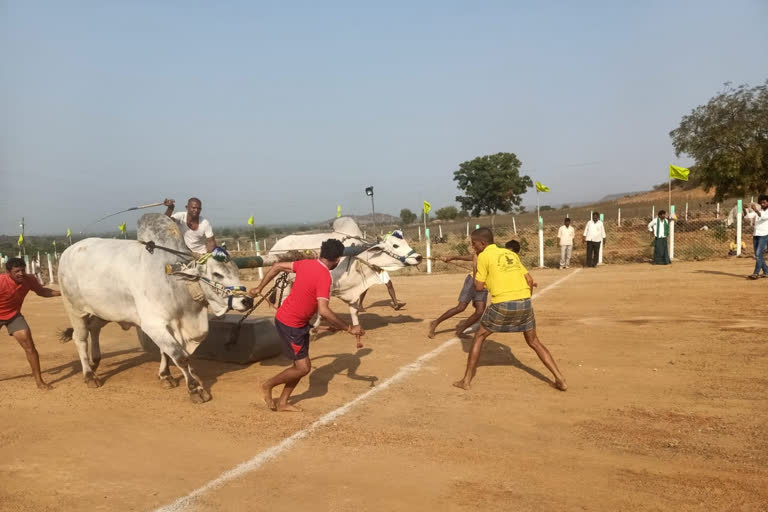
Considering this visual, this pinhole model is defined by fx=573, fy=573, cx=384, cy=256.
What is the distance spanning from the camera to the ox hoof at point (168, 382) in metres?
7.40

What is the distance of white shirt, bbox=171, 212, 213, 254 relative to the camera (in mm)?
8336

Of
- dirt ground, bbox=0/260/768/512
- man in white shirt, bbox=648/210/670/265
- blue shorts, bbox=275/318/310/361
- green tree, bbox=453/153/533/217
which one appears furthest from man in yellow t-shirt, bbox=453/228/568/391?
green tree, bbox=453/153/533/217

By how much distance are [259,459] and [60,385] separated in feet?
14.6

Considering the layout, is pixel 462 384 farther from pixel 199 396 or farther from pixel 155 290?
pixel 155 290

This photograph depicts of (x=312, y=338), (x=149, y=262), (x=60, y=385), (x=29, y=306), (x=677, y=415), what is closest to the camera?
(x=677, y=415)

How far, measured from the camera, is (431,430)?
5457 millimetres

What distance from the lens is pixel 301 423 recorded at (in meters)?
5.75

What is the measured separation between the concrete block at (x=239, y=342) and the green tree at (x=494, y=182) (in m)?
66.3

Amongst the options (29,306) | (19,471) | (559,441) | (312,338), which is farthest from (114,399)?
(29,306)

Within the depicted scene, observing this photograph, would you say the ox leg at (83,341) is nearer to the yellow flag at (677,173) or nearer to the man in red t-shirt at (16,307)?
the man in red t-shirt at (16,307)

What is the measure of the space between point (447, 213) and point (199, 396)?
239ft

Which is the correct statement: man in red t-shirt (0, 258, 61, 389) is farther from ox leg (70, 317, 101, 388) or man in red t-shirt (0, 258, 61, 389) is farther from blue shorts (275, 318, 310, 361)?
blue shorts (275, 318, 310, 361)

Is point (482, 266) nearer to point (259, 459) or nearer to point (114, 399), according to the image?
point (259, 459)

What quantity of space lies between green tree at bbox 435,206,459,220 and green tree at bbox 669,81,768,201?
49731 millimetres
